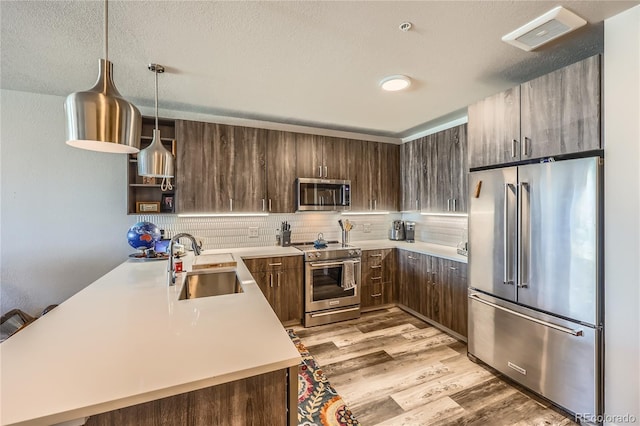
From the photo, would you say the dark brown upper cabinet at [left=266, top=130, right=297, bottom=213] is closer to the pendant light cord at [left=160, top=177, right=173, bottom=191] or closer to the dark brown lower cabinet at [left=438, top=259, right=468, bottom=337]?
the pendant light cord at [left=160, top=177, right=173, bottom=191]

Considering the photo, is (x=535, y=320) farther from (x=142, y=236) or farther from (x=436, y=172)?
(x=142, y=236)

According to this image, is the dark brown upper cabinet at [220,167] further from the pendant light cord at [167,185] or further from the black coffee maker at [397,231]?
the black coffee maker at [397,231]

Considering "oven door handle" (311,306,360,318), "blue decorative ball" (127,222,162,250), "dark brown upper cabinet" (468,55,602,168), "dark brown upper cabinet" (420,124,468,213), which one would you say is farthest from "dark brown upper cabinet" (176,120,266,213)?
"dark brown upper cabinet" (468,55,602,168)

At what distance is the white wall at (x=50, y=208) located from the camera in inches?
107

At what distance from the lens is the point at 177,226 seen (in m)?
3.33

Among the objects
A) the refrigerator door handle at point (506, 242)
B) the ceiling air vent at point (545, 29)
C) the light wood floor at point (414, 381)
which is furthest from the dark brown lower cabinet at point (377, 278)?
the ceiling air vent at point (545, 29)

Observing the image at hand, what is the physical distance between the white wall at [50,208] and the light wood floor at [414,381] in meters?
2.49

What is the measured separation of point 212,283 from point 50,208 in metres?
2.10

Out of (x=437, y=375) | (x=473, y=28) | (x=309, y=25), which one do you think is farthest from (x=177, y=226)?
(x=473, y=28)

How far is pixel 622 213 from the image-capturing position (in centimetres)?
162

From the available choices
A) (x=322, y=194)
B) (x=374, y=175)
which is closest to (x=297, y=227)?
(x=322, y=194)

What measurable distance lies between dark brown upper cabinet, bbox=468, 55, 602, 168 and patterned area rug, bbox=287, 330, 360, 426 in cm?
229

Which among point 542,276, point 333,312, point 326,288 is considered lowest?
point 333,312

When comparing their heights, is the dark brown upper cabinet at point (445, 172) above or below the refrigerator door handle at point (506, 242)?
above
